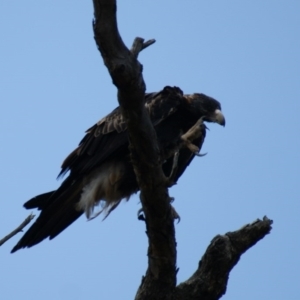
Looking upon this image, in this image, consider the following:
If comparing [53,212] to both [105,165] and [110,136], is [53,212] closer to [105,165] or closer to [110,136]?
[105,165]

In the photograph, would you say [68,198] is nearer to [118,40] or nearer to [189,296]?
[189,296]

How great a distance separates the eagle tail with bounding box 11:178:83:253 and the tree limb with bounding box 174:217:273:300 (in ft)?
6.58

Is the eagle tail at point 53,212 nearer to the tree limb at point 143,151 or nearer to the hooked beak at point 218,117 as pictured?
the hooked beak at point 218,117

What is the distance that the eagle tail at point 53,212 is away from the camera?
24.5 feet

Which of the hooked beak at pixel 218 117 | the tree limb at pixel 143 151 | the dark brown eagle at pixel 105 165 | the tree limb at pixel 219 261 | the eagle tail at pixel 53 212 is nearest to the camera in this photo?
the tree limb at pixel 143 151

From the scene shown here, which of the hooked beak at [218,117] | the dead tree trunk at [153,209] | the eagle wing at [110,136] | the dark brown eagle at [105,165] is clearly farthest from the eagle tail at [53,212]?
the dead tree trunk at [153,209]

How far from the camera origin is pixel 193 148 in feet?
20.9

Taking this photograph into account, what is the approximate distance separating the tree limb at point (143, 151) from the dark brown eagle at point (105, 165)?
1.80 metres

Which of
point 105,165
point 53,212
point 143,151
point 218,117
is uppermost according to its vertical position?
point 218,117

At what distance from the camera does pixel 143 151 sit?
5461mm

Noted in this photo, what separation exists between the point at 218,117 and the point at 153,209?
263 centimetres

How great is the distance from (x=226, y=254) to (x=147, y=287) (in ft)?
2.31

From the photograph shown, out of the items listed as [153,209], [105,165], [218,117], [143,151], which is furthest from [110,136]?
[143,151]

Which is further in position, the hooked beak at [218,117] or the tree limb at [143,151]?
the hooked beak at [218,117]
